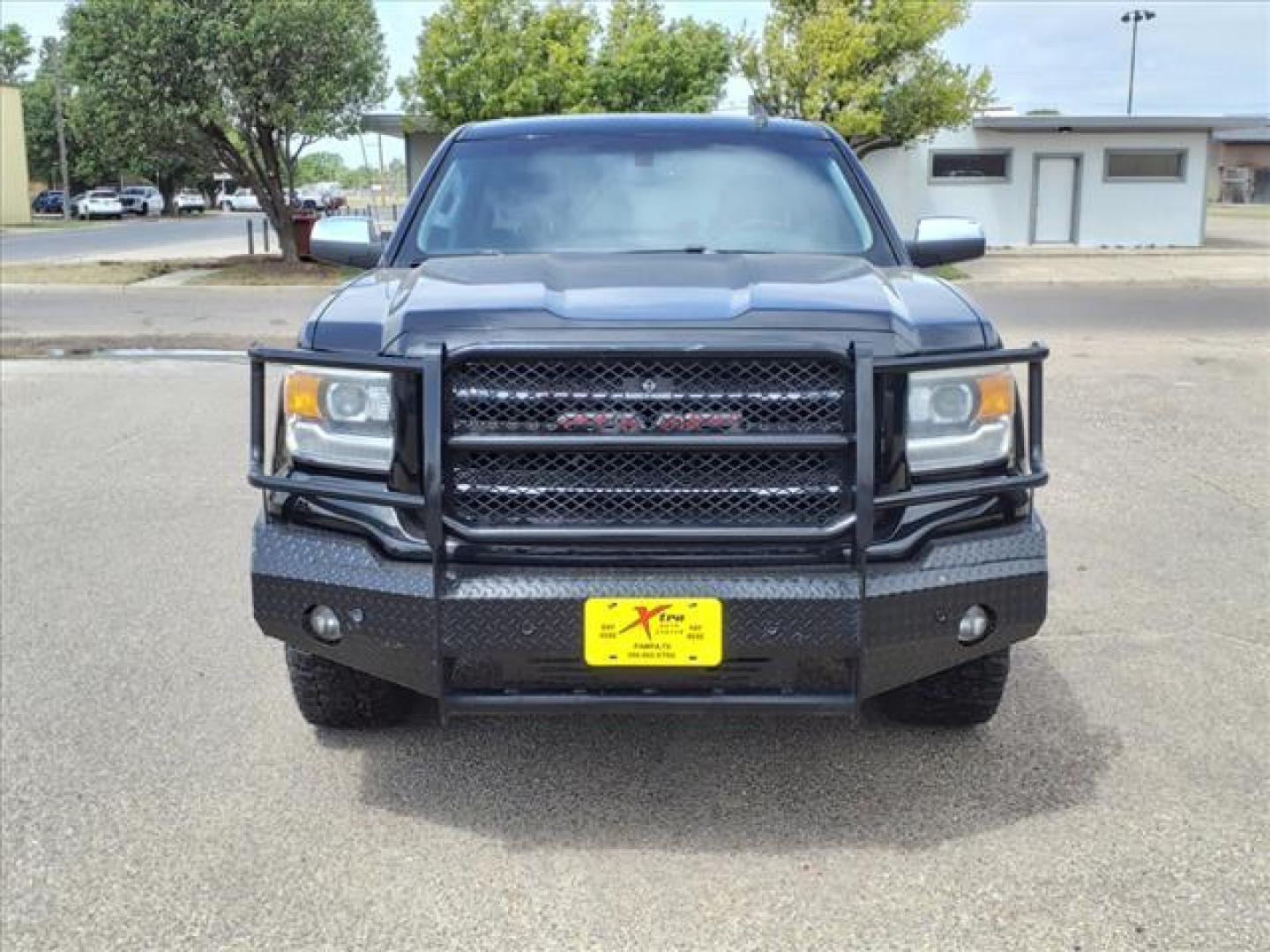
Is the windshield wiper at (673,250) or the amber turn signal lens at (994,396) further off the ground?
the windshield wiper at (673,250)

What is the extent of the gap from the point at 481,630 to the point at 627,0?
87.3 feet

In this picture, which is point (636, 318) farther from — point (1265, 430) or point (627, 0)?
point (627, 0)

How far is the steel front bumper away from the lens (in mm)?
3055

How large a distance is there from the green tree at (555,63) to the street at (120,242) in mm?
8867

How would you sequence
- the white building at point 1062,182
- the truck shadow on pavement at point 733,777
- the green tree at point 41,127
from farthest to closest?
1. the green tree at point 41,127
2. the white building at point 1062,182
3. the truck shadow on pavement at point 733,777

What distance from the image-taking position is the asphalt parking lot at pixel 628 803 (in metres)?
3.03

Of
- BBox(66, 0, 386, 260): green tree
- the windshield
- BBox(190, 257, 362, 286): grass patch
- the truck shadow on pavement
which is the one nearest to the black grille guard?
the truck shadow on pavement

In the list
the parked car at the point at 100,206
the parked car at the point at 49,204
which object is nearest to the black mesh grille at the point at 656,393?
the parked car at the point at 100,206

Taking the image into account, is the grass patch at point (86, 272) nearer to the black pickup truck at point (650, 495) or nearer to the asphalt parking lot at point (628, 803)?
the asphalt parking lot at point (628, 803)

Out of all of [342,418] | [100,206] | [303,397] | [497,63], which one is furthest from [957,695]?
[100,206]

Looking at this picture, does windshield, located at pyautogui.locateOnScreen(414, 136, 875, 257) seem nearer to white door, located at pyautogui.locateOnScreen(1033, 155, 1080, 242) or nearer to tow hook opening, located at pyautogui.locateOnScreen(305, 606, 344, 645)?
tow hook opening, located at pyautogui.locateOnScreen(305, 606, 344, 645)

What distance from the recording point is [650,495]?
3.17 m

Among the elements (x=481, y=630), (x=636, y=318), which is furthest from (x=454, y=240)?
(x=481, y=630)

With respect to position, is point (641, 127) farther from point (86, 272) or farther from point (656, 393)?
point (86, 272)
